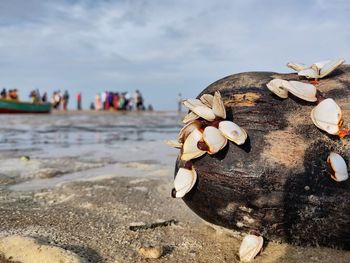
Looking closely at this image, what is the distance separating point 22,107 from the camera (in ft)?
107

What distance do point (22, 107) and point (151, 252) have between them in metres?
32.2

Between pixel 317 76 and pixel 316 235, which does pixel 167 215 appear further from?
pixel 317 76

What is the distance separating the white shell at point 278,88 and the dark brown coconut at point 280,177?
0.16 feet

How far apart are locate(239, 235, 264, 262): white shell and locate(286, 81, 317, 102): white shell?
36.4 inches

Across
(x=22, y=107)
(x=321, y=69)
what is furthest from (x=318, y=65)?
(x=22, y=107)

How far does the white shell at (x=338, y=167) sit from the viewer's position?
97.6 inches

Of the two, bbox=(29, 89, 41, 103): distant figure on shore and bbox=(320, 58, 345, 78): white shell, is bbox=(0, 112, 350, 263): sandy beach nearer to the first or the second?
bbox=(320, 58, 345, 78): white shell

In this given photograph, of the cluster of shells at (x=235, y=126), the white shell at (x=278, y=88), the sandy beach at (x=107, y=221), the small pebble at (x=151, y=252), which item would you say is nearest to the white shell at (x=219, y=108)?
the cluster of shells at (x=235, y=126)

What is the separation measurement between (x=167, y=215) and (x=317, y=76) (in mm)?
1683

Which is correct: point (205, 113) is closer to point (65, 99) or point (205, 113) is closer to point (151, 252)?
point (151, 252)

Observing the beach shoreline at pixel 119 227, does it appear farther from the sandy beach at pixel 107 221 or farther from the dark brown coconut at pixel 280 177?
the dark brown coconut at pixel 280 177

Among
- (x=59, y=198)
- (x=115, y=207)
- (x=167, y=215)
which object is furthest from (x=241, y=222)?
(x=59, y=198)

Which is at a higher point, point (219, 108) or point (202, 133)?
point (219, 108)

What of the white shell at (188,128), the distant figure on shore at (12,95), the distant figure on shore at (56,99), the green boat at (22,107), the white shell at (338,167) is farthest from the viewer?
the distant figure on shore at (56,99)
